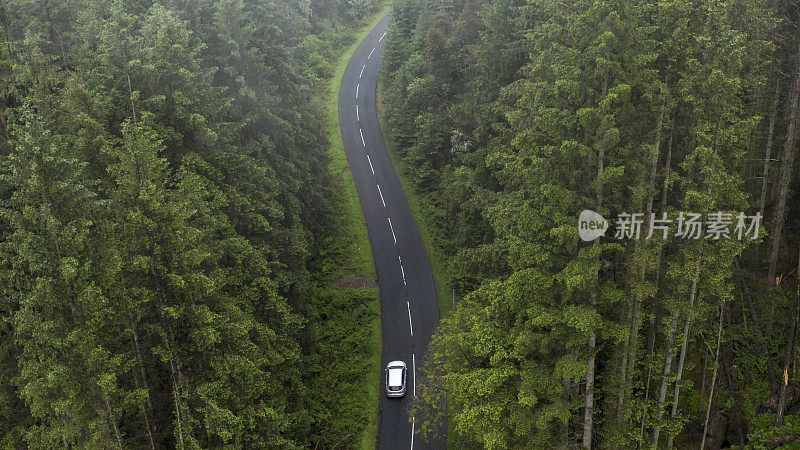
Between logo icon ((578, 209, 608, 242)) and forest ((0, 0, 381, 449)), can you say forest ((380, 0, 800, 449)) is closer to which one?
logo icon ((578, 209, 608, 242))

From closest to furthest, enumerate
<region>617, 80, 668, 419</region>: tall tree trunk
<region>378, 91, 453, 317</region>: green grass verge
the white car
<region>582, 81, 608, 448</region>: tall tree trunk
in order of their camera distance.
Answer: <region>617, 80, 668, 419</region>: tall tree trunk
<region>582, 81, 608, 448</region>: tall tree trunk
the white car
<region>378, 91, 453, 317</region>: green grass verge

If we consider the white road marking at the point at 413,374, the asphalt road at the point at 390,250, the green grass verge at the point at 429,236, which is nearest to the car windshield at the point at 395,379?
the asphalt road at the point at 390,250

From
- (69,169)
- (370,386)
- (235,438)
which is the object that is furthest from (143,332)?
(370,386)

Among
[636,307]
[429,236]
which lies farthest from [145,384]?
[429,236]

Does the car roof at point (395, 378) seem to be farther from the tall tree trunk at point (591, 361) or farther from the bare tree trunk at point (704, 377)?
the bare tree trunk at point (704, 377)

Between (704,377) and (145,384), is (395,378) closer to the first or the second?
(145,384)

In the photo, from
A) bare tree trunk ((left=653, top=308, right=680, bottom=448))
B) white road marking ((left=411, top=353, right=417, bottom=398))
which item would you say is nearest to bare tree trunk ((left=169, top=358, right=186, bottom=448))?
white road marking ((left=411, top=353, right=417, bottom=398))
